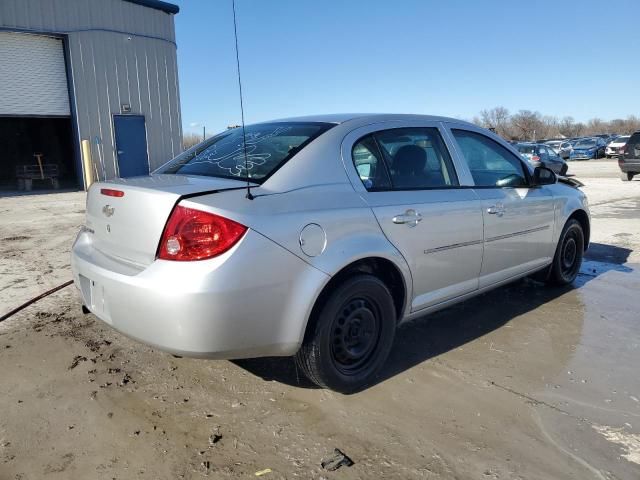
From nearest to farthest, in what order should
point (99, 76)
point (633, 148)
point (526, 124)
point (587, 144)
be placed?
point (633, 148)
point (99, 76)
point (587, 144)
point (526, 124)

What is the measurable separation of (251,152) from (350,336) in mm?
1287

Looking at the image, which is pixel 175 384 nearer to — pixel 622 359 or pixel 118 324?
pixel 118 324

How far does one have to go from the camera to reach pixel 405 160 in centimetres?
346

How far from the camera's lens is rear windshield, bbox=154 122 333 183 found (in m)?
2.96

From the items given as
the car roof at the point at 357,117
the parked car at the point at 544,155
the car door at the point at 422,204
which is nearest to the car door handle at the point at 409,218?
the car door at the point at 422,204

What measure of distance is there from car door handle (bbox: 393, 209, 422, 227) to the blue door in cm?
1647

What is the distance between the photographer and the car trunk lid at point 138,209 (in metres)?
2.59

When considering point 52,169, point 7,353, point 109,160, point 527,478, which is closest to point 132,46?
point 109,160

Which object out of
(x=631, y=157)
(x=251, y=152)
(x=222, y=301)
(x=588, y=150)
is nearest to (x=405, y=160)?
(x=251, y=152)

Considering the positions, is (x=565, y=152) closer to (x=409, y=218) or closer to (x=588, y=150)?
(x=588, y=150)

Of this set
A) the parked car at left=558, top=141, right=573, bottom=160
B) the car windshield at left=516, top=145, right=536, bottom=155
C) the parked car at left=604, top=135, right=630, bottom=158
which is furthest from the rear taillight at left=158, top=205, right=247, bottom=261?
the parked car at left=604, top=135, right=630, bottom=158

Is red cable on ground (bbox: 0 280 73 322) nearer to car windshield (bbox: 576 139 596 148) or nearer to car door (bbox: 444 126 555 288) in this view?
car door (bbox: 444 126 555 288)

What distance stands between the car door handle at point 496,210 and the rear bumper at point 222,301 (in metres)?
1.70

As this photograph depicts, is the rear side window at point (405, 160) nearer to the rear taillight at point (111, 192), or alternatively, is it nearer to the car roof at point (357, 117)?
the car roof at point (357, 117)
